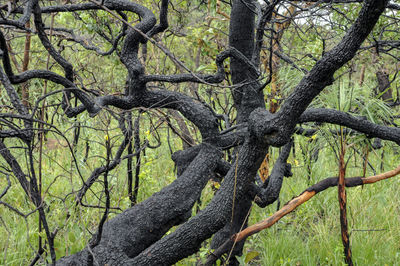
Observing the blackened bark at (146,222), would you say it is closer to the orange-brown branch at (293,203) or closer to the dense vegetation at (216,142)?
the dense vegetation at (216,142)

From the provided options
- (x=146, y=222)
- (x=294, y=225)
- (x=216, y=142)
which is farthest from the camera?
(x=294, y=225)

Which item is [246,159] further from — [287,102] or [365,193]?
[365,193]

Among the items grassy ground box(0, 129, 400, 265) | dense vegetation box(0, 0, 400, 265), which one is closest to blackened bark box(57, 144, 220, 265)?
dense vegetation box(0, 0, 400, 265)

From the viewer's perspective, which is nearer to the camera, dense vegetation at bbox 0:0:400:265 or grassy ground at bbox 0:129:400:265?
dense vegetation at bbox 0:0:400:265

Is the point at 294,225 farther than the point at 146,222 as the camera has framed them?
Yes

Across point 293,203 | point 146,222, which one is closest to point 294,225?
point 293,203

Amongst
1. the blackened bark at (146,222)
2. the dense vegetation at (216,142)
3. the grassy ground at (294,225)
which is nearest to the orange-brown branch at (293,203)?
the dense vegetation at (216,142)

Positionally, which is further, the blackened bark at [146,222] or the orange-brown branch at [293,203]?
the orange-brown branch at [293,203]

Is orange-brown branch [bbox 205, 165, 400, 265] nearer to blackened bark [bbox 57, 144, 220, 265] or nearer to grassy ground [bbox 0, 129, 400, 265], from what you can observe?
grassy ground [bbox 0, 129, 400, 265]

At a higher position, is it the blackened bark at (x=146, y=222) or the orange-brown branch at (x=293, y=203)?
the blackened bark at (x=146, y=222)

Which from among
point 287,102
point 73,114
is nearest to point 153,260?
point 73,114

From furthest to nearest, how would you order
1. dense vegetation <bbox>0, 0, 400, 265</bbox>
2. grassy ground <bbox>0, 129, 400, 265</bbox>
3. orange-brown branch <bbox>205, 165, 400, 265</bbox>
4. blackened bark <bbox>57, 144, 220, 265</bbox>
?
grassy ground <bbox>0, 129, 400, 265</bbox> < orange-brown branch <bbox>205, 165, 400, 265</bbox> < blackened bark <bbox>57, 144, 220, 265</bbox> < dense vegetation <bbox>0, 0, 400, 265</bbox>

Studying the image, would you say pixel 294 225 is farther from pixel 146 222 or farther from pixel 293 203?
pixel 146 222

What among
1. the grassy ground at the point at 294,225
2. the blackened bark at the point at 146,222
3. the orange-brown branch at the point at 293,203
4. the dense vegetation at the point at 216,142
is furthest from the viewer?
the grassy ground at the point at 294,225
